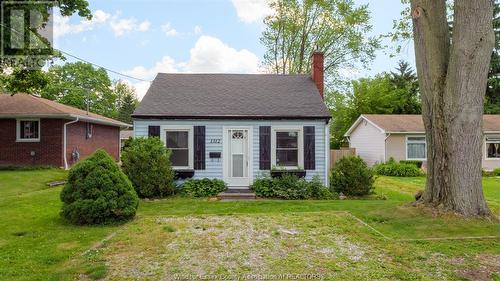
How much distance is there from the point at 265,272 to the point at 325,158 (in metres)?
7.68

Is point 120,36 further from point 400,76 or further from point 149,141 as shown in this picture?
point 400,76

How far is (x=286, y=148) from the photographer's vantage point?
11.7m

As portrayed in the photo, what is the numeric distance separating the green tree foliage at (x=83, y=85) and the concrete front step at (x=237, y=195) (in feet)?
110

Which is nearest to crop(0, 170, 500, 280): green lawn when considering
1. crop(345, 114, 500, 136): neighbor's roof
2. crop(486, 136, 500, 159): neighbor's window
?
crop(345, 114, 500, 136): neighbor's roof

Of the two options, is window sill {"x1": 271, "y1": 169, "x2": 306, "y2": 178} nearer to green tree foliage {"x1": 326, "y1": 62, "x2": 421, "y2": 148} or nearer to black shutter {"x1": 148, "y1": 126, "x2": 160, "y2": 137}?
black shutter {"x1": 148, "y1": 126, "x2": 160, "y2": 137}

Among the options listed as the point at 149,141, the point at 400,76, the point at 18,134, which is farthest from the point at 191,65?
the point at 400,76

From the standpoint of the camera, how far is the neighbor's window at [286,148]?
11.7 m

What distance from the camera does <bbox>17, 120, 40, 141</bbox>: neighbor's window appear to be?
1597cm

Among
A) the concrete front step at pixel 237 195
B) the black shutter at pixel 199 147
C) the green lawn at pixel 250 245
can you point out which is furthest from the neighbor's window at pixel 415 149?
the black shutter at pixel 199 147

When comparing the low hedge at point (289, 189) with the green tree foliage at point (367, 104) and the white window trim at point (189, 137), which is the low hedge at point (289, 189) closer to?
the white window trim at point (189, 137)

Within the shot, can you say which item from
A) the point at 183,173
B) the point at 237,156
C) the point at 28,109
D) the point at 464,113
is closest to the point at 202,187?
the point at 183,173

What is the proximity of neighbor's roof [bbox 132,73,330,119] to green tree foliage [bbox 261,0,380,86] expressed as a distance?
503 inches

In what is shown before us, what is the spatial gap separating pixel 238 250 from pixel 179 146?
6.94 meters

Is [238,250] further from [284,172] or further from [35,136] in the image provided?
[35,136]
